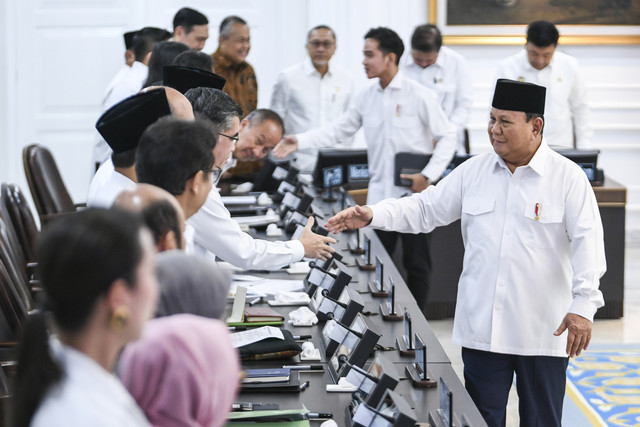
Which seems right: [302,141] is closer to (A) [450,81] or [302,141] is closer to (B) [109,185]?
(A) [450,81]

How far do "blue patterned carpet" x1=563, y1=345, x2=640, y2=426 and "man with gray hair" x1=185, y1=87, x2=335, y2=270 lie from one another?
1709mm

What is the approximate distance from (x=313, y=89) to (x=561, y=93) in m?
1.78

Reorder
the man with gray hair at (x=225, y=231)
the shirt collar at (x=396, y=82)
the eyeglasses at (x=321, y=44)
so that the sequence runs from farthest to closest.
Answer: the eyeglasses at (x=321, y=44), the shirt collar at (x=396, y=82), the man with gray hair at (x=225, y=231)

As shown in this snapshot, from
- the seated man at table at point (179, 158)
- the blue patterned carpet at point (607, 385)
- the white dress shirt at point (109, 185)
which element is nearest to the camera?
the seated man at table at point (179, 158)

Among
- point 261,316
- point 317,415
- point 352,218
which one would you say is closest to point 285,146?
point 352,218

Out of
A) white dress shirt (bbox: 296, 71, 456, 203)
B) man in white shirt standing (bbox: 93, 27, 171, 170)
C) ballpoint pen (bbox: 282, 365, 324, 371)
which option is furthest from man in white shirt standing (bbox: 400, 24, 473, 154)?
ballpoint pen (bbox: 282, 365, 324, 371)

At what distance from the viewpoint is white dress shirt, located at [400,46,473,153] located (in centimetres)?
716

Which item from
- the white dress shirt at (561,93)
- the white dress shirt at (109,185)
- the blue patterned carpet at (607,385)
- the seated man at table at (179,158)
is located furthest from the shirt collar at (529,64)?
the seated man at table at (179,158)

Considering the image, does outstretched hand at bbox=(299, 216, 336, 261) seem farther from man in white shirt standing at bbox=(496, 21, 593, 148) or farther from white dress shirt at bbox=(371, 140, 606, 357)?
man in white shirt standing at bbox=(496, 21, 593, 148)

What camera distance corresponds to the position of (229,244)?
3.31 meters

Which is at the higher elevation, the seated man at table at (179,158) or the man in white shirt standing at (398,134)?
the seated man at table at (179,158)

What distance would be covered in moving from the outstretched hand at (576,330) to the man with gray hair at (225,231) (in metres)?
0.94

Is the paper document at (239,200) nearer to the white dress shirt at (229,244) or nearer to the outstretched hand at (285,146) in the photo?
the outstretched hand at (285,146)

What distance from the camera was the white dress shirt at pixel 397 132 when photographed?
542 centimetres
